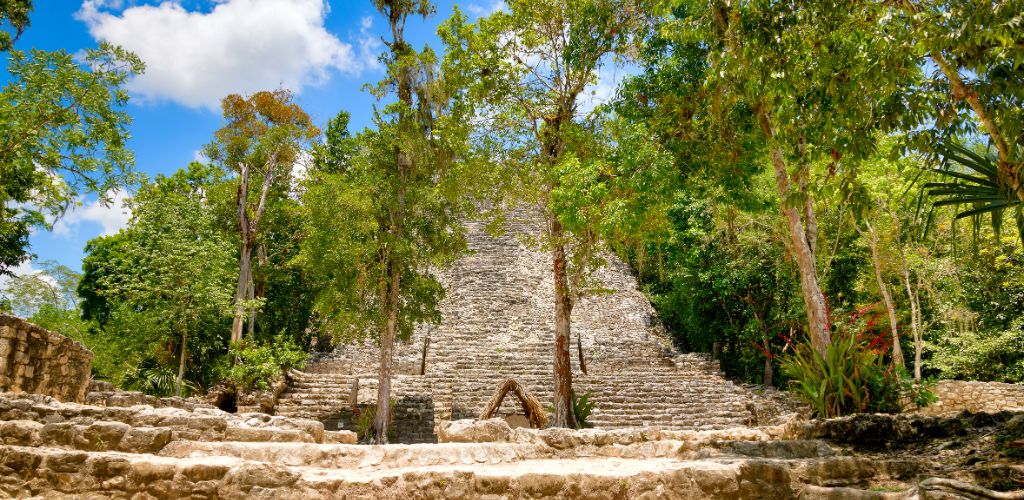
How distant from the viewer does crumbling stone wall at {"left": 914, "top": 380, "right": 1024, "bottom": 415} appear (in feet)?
36.4

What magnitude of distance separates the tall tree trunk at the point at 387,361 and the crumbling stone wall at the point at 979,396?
30.5 feet

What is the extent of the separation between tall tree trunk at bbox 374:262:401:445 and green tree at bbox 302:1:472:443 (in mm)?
18

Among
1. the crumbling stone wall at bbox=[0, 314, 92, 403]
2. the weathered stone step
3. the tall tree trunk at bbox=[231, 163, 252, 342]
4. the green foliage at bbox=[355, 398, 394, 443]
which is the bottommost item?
the green foliage at bbox=[355, 398, 394, 443]

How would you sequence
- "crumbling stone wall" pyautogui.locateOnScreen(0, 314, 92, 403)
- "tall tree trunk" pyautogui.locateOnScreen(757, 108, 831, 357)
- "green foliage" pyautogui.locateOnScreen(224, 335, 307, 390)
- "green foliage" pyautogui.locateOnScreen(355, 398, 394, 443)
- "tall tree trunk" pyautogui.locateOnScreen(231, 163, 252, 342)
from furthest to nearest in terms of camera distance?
"tall tree trunk" pyautogui.locateOnScreen(231, 163, 252, 342) → "green foliage" pyautogui.locateOnScreen(224, 335, 307, 390) → "green foliage" pyautogui.locateOnScreen(355, 398, 394, 443) → "tall tree trunk" pyautogui.locateOnScreen(757, 108, 831, 357) → "crumbling stone wall" pyautogui.locateOnScreen(0, 314, 92, 403)

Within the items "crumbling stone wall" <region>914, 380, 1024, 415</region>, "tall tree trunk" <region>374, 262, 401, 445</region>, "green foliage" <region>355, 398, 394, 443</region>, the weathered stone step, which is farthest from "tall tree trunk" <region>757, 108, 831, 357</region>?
"green foliage" <region>355, 398, 394, 443</region>

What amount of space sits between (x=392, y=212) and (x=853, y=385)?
317 inches

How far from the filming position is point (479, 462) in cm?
407

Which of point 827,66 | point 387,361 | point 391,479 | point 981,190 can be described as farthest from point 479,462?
point 387,361

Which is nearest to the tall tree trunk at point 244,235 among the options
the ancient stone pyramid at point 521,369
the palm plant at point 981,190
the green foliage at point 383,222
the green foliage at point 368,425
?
the ancient stone pyramid at point 521,369

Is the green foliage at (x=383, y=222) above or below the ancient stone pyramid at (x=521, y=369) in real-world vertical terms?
above

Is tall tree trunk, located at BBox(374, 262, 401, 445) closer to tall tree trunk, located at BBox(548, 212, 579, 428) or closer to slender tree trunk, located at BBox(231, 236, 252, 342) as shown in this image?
tall tree trunk, located at BBox(548, 212, 579, 428)

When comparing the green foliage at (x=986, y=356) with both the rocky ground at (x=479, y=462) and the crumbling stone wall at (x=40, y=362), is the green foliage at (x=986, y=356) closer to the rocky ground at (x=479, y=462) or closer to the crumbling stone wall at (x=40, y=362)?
the rocky ground at (x=479, y=462)

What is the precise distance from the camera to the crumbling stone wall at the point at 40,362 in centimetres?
569

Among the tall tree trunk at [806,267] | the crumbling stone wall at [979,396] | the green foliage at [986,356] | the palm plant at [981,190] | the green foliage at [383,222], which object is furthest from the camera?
the green foliage at [986,356]
